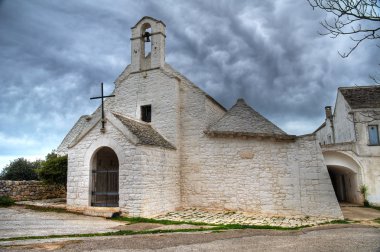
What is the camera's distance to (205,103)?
14391 mm

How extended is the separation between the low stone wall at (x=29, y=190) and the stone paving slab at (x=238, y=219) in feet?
24.6

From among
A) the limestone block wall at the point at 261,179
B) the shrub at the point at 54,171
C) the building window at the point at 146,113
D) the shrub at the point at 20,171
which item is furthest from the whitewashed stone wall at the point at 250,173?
the shrub at the point at 20,171

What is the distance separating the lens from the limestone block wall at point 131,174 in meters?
10.9

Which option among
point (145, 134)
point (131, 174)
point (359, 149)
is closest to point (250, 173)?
Answer: point (145, 134)

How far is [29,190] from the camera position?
15.0 meters

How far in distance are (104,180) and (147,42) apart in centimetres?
733

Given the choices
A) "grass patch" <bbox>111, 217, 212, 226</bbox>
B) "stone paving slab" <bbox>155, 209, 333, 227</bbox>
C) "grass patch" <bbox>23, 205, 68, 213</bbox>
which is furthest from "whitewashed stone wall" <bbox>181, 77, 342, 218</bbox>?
"grass patch" <bbox>23, 205, 68, 213</bbox>

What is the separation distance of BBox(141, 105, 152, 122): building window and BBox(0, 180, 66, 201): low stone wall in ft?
20.3

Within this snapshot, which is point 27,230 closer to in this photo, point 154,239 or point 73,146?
point 154,239

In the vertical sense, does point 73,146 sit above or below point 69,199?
above

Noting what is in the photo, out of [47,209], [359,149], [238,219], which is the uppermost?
[359,149]

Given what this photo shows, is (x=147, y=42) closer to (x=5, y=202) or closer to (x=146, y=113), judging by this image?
(x=146, y=113)

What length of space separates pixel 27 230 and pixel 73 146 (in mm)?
5013

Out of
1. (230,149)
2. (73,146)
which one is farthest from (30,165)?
(230,149)
